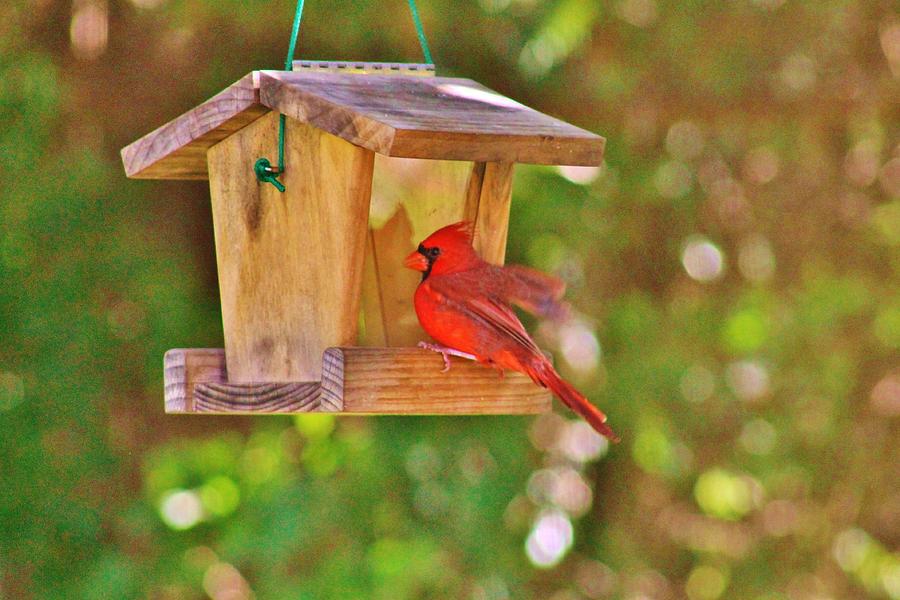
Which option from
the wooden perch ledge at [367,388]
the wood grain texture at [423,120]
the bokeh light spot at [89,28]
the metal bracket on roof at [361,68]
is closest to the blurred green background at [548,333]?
the bokeh light spot at [89,28]

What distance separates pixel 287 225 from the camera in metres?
2.54

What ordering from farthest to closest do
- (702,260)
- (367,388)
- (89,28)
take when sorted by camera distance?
1. (702,260)
2. (89,28)
3. (367,388)

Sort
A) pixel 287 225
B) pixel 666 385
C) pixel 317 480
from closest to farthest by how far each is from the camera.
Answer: pixel 287 225, pixel 317 480, pixel 666 385

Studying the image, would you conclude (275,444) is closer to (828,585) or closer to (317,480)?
(317,480)

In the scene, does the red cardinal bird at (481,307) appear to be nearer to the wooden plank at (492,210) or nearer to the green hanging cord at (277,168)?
the wooden plank at (492,210)

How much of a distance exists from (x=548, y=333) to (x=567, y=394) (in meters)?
2.15

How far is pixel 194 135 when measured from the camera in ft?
8.43

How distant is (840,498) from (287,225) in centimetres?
341

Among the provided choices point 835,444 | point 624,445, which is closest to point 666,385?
point 624,445

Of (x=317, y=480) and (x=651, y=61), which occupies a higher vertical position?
(x=651, y=61)

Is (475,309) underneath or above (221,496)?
above

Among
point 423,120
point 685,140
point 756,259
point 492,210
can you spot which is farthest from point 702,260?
point 423,120

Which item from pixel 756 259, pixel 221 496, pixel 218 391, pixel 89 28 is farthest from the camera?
pixel 756 259

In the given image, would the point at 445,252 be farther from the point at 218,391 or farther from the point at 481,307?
the point at 218,391
